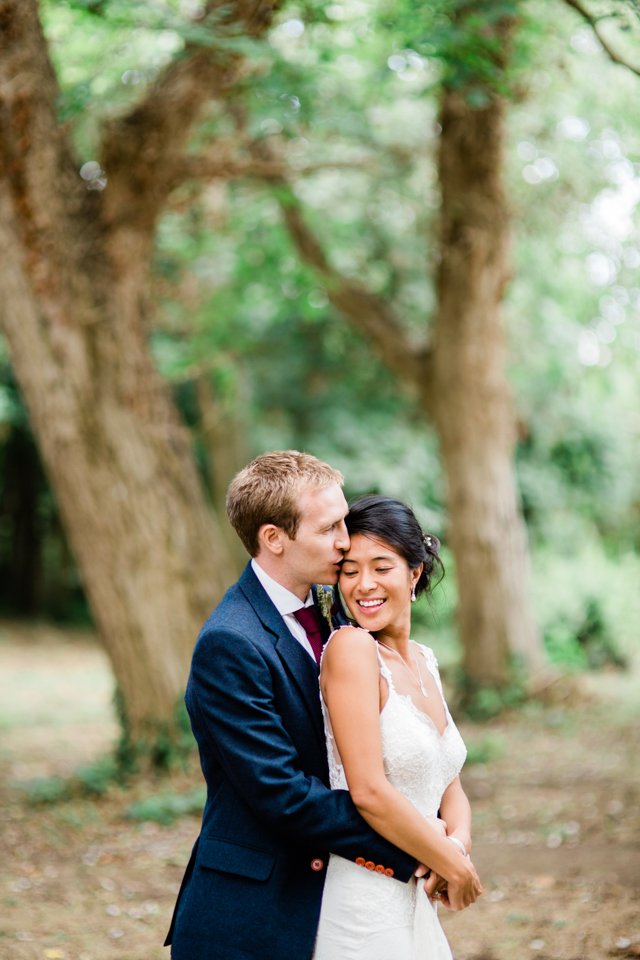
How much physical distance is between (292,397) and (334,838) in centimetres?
1338

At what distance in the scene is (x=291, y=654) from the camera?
277 centimetres

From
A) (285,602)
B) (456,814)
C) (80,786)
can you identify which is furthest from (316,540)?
(80,786)

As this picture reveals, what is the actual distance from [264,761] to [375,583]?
0.60 meters

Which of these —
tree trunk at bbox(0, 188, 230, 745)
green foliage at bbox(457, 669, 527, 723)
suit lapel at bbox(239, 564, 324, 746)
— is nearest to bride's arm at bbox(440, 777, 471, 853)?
suit lapel at bbox(239, 564, 324, 746)

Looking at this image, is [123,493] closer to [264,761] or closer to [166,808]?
[166,808]

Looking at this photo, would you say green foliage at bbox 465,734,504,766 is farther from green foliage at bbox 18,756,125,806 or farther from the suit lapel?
the suit lapel

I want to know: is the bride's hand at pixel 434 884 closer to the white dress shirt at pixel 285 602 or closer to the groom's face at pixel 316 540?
the white dress shirt at pixel 285 602

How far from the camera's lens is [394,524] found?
2.93 m

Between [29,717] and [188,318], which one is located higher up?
[188,318]

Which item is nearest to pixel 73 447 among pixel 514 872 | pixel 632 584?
pixel 514 872

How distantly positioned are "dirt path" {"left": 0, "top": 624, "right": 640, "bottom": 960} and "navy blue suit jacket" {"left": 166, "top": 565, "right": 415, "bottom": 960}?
97.0 inches

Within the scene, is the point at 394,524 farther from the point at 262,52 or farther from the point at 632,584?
the point at 632,584

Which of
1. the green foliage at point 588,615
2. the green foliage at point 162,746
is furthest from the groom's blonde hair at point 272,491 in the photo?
the green foliage at point 588,615

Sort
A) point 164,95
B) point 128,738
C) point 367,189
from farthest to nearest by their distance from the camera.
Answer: point 367,189
point 128,738
point 164,95
